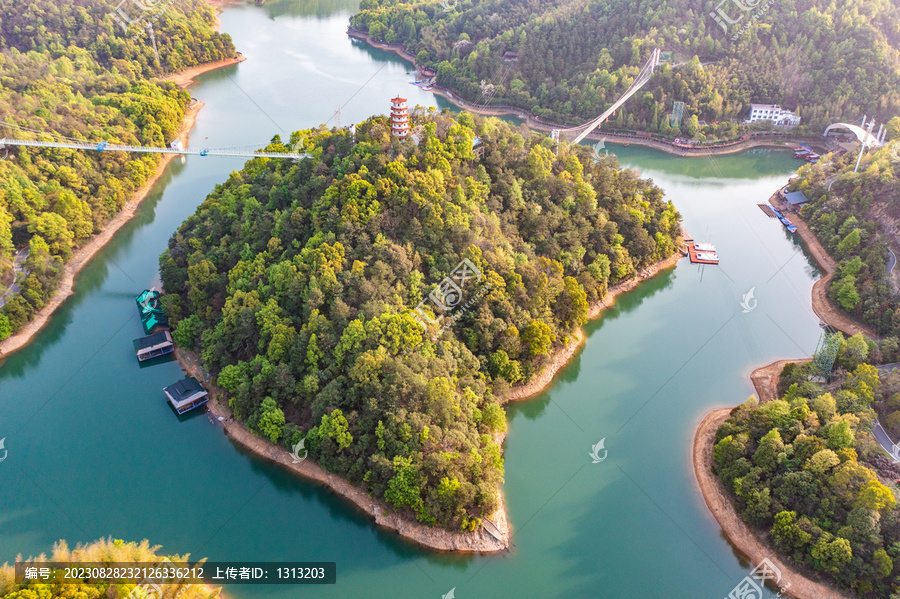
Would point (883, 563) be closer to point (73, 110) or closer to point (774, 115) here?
point (774, 115)

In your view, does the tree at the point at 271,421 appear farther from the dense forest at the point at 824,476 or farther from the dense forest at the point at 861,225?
the dense forest at the point at 861,225

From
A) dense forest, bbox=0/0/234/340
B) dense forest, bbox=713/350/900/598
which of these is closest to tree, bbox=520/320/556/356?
dense forest, bbox=713/350/900/598

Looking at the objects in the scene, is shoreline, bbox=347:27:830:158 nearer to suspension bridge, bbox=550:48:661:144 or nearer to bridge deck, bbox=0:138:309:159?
suspension bridge, bbox=550:48:661:144

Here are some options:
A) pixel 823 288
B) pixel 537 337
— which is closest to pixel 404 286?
pixel 537 337

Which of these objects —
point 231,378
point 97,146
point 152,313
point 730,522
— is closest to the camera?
point 730,522

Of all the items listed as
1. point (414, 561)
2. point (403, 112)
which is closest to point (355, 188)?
point (403, 112)

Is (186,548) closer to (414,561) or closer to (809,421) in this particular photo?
(414,561)
